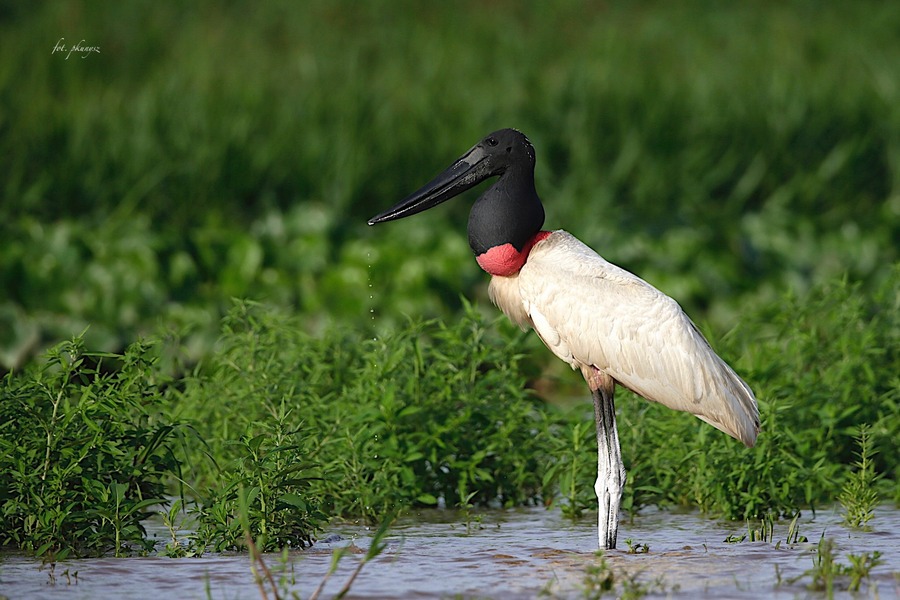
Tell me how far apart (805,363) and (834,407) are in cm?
55

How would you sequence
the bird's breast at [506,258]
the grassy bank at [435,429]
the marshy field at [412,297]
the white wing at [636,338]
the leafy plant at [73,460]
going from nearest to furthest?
the leafy plant at [73,460] < the marshy field at [412,297] < the grassy bank at [435,429] < the white wing at [636,338] < the bird's breast at [506,258]

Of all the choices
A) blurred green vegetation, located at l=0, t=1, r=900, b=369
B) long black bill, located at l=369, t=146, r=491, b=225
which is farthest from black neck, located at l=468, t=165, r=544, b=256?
blurred green vegetation, located at l=0, t=1, r=900, b=369

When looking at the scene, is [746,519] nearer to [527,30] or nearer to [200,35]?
[200,35]

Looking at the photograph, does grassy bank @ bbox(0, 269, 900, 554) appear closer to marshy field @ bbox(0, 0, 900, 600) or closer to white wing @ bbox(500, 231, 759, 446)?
marshy field @ bbox(0, 0, 900, 600)

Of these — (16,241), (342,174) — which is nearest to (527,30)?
(342,174)

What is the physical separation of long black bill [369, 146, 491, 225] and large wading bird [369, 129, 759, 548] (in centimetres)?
15

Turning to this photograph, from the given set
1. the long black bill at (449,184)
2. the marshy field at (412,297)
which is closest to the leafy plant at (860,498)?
the marshy field at (412,297)

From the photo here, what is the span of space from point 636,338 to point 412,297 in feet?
13.3

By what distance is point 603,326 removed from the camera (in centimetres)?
523

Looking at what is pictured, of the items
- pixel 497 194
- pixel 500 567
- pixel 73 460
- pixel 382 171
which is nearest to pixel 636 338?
pixel 497 194

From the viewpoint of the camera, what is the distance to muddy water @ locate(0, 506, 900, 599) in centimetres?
446

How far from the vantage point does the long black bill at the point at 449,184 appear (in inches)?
222

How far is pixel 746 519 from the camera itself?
5609 mm

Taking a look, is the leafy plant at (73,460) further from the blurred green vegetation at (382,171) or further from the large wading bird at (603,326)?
the blurred green vegetation at (382,171)
